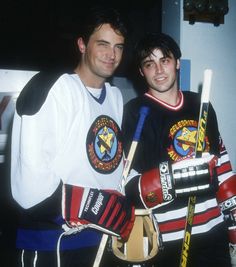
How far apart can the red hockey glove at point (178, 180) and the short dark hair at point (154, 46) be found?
0.53 metres

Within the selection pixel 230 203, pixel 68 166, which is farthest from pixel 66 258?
pixel 230 203

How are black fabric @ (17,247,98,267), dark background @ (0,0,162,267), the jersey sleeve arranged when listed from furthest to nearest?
1. dark background @ (0,0,162,267)
2. black fabric @ (17,247,98,267)
3. the jersey sleeve

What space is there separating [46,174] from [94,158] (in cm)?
22

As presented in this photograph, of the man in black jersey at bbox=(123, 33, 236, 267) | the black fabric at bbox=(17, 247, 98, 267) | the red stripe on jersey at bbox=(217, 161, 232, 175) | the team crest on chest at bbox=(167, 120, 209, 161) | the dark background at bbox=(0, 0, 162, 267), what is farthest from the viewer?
the dark background at bbox=(0, 0, 162, 267)

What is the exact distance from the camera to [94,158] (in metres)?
1.27

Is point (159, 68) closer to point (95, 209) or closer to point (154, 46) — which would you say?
point (154, 46)

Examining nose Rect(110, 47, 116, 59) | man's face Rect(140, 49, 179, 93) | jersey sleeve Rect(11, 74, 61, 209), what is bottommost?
jersey sleeve Rect(11, 74, 61, 209)

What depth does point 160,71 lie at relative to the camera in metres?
1.44

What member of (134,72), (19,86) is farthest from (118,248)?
(134,72)

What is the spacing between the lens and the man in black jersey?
1306 millimetres

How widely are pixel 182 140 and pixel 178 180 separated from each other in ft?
0.71

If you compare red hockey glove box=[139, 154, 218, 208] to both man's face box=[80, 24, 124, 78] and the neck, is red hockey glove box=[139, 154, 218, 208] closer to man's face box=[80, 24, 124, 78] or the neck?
the neck

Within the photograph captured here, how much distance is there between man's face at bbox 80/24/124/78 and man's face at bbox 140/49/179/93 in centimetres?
15

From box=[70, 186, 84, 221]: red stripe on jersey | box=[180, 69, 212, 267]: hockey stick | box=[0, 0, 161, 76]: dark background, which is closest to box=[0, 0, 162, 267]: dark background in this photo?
box=[0, 0, 161, 76]: dark background
